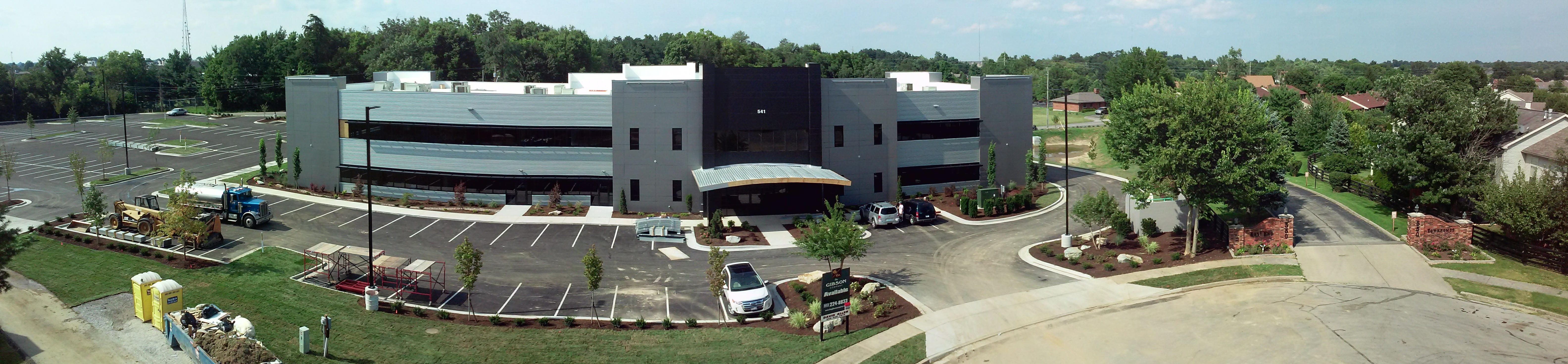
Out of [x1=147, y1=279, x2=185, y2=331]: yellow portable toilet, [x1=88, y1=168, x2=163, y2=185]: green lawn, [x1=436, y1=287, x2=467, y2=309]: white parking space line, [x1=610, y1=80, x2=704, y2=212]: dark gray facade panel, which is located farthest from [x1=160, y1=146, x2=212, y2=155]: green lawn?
[x1=436, y1=287, x2=467, y2=309]: white parking space line

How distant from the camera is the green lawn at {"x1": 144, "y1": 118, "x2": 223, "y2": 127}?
90.8m

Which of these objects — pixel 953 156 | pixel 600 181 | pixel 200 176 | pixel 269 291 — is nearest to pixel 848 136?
pixel 953 156

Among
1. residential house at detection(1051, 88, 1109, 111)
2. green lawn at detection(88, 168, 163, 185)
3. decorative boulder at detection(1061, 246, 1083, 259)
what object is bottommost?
decorative boulder at detection(1061, 246, 1083, 259)

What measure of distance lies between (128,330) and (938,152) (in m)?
39.7

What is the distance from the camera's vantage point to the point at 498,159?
1950 inches

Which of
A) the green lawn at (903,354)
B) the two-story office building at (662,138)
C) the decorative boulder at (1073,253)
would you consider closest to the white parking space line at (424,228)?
the two-story office building at (662,138)

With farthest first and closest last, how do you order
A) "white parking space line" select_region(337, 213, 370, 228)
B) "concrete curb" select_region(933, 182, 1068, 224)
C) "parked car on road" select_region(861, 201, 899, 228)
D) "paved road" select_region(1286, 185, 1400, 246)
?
"concrete curb" select_region(933, 182, 1068, 224), "parked car on road" select_region(861, 201, 899, 228), "white parking space line" select_region(337, 213, 370, 228), "paved road" select_region(1286, 185, 1400, 246)

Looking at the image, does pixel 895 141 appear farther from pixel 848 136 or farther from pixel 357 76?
pixel 357 76

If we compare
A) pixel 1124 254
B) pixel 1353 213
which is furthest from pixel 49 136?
pixel 1353 213

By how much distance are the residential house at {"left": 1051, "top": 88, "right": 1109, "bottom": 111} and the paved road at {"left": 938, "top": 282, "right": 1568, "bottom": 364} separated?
10844cm

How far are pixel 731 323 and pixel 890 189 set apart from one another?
25.1 meters

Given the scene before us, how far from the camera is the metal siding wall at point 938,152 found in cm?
5259

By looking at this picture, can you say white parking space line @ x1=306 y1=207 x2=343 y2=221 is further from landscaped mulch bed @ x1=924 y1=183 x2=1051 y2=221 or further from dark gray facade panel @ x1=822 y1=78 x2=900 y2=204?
landscaped mulch bed @ x1=924 y1=183 x2=1051 y2=221

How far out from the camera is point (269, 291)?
103 ft
